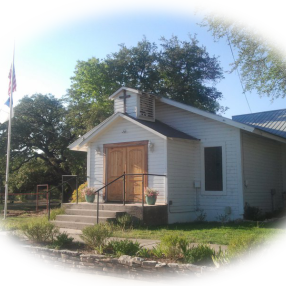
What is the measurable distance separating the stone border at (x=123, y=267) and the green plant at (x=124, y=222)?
3.44 meters

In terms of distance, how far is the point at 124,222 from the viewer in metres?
11.6

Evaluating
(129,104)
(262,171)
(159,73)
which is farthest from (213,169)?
(159,73)

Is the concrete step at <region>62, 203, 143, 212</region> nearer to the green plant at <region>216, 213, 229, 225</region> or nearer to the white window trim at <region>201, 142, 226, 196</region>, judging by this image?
the white window trim at <region>201, 142, 226, 196</region>

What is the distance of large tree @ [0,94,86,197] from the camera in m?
30.0

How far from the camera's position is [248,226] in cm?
1173

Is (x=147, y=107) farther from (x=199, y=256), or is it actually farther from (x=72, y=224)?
(x=199, y=256)

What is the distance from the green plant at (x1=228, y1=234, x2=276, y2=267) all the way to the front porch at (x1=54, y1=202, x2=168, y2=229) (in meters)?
5.91

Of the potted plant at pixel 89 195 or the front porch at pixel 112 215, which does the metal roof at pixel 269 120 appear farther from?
the potted plant at pixel 89 195

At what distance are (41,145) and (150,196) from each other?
66.9 ft

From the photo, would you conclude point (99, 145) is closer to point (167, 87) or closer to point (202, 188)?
point (202, 188)

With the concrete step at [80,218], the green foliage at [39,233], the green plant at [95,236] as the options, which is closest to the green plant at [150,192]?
the concrete step at [80,218]

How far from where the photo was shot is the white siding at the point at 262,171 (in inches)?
565

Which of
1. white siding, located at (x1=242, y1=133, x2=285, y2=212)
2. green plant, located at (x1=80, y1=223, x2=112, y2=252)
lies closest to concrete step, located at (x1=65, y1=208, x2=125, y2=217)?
green plant, located at (x1=80, y1=223, x2=112, y2=252)

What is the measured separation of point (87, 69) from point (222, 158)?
22334mm
